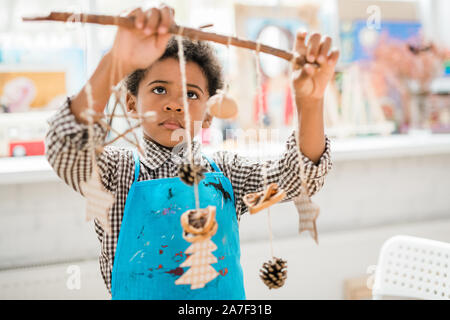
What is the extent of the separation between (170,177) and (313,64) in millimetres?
335

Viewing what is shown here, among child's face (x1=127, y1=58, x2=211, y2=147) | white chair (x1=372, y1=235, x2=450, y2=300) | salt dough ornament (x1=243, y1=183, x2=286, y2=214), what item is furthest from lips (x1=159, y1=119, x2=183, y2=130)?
white chair (x1=372, y1=235, x2=450, y2=300)

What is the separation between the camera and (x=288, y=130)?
1656 millimetres

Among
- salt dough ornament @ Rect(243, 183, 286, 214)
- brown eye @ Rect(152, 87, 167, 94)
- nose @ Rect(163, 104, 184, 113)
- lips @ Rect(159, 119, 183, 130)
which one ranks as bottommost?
salt dough ornament @ Rect(243, 183, 286, 214)

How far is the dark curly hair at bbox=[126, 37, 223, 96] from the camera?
776mm

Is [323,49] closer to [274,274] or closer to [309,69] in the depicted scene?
[309,69]

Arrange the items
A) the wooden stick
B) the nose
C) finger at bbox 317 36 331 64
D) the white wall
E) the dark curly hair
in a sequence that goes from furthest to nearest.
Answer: the white wall < the dark curly hair < the nose < finger at bbox 317 36 331 64 < the wooden stick

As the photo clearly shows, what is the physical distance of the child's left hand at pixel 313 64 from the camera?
57cm

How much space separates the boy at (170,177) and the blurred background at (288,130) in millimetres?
471

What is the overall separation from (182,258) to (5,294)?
736 mm

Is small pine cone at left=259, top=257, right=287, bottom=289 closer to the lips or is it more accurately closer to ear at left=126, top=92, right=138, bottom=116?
the lips

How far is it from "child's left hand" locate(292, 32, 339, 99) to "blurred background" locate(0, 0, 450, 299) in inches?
25.0
